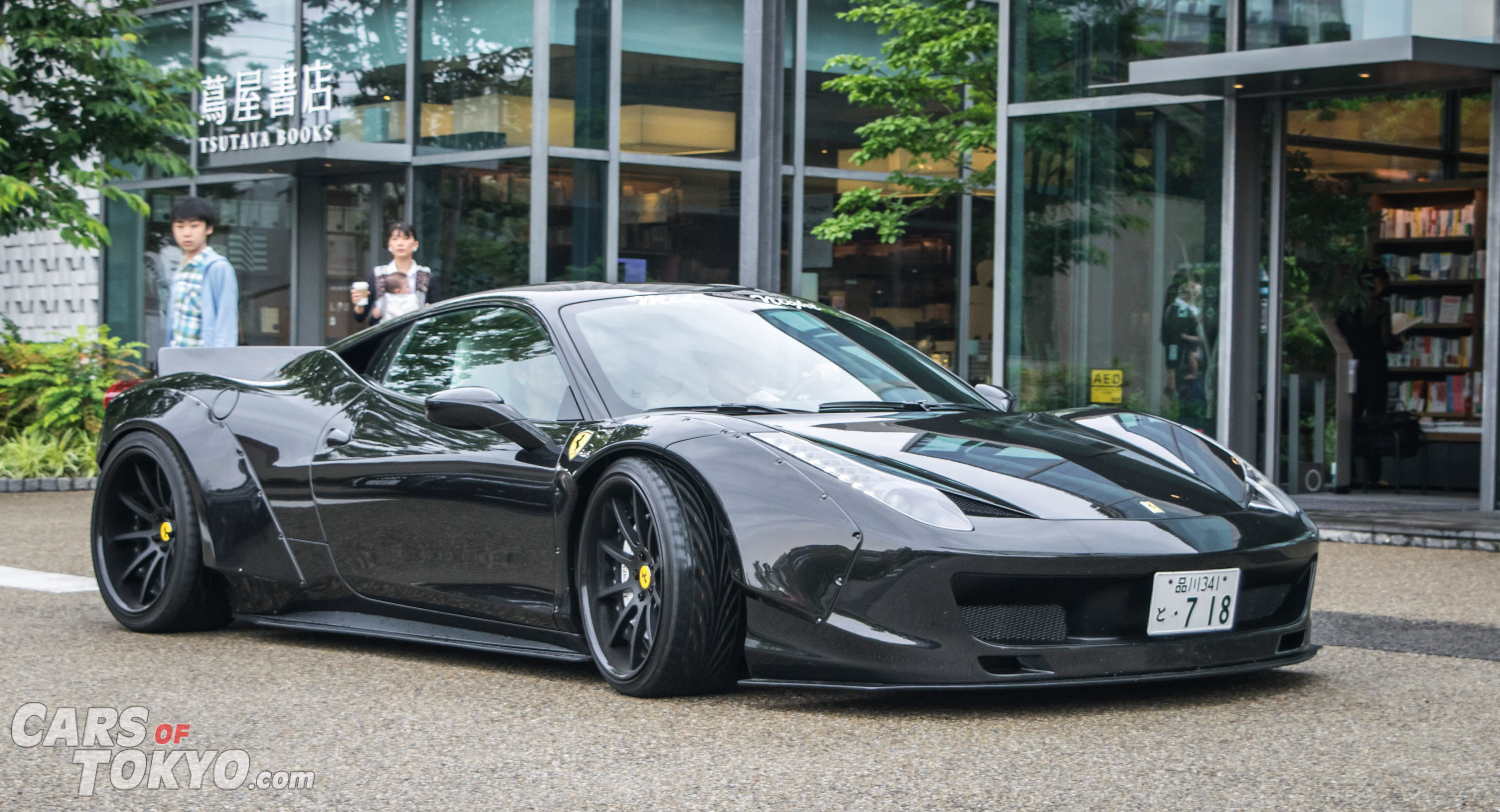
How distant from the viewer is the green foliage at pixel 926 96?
1673 cm

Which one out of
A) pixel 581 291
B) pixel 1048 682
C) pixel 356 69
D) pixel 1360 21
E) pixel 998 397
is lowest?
pixel 1048 682

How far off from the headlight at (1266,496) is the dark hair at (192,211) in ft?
18.5

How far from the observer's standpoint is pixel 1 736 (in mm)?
4242

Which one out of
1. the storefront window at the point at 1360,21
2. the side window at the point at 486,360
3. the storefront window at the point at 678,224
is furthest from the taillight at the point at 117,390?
the storefront window at the point at 678,224

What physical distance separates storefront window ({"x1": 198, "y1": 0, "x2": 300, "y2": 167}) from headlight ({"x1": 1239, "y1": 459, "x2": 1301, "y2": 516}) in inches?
623

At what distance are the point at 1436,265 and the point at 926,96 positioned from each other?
5.16 meters

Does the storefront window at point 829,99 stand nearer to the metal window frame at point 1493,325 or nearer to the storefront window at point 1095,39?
the storefront window at point 1095,39

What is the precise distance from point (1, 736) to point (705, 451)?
1.85m

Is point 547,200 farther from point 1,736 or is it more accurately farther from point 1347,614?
point 1,736

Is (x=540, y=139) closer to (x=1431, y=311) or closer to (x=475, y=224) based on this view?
(x=475, y=224)

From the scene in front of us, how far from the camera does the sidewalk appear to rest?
940cm

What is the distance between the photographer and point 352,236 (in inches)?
757

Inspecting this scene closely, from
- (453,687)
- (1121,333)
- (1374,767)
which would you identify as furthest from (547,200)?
(1374,767)

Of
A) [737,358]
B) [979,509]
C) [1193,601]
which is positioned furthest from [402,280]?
[1193,601]
